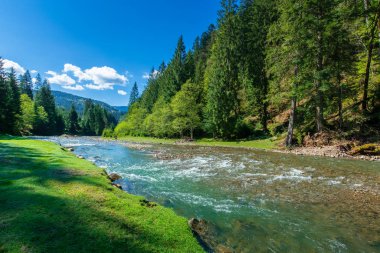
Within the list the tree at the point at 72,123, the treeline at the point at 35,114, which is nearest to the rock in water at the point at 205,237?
the treeline at the point at 35,114

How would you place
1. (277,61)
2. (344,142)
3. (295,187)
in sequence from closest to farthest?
(295,187)
(344,142)
(277,61)

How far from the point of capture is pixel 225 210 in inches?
372

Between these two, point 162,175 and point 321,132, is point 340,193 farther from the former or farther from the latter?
point 321,132

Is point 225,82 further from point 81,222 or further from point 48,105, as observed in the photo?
point 48,105

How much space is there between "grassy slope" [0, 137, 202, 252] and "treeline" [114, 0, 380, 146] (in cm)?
2518

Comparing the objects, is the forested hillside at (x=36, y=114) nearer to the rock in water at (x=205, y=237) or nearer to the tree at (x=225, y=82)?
the tree at (x=225, y=82)

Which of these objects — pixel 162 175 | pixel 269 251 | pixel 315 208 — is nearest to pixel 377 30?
pixel 315 208

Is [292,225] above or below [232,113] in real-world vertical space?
below

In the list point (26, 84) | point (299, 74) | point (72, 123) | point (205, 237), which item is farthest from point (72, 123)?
point (205, 237)

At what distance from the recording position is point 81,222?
6176mm

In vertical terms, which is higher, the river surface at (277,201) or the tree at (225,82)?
the tree at (225,82)

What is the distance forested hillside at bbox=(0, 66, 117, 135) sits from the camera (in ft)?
172

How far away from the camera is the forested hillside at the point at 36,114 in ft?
172

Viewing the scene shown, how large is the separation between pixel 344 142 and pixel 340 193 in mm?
15635
